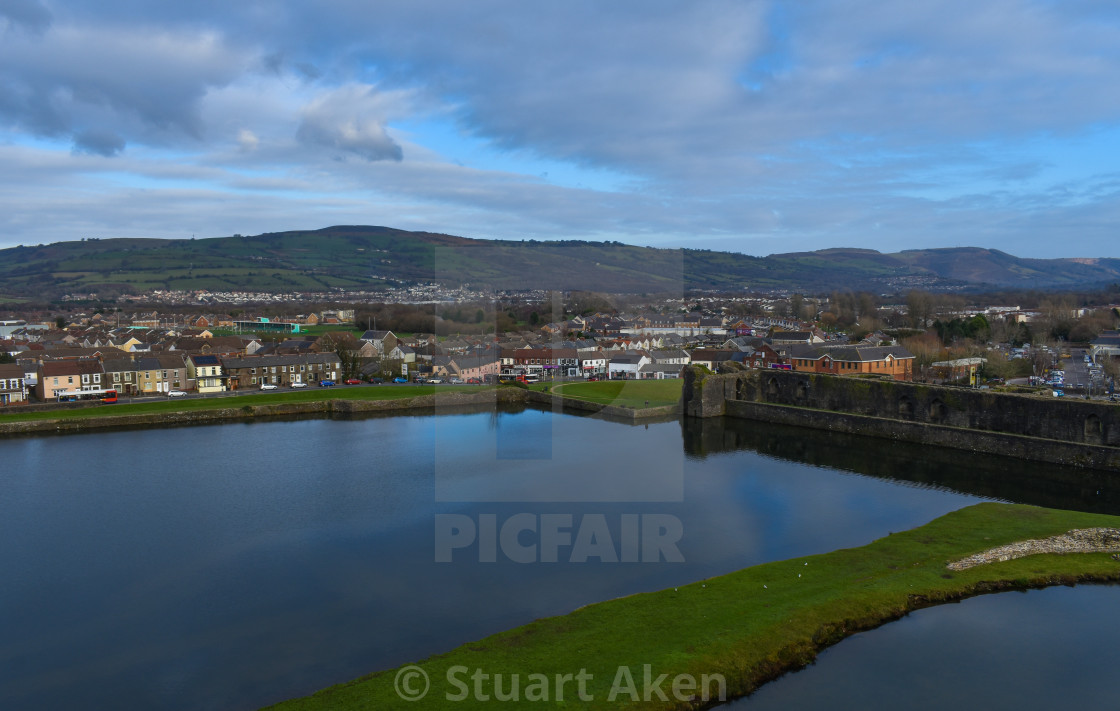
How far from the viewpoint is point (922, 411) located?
958 inches

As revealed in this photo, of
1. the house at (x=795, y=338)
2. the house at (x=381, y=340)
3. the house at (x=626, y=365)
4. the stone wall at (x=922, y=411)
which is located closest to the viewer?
the stone wall at (x=922, y=411)

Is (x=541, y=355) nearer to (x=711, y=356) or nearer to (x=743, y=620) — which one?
(x=711, y=356)

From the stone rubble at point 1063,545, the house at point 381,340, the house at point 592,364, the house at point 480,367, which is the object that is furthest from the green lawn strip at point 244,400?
the stone rubble at point 1063,545

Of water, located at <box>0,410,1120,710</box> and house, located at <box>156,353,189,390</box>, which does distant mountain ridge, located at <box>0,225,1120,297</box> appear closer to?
house, located at <box>156,353,189,390</box>

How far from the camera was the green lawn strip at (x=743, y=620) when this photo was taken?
8.49 meters

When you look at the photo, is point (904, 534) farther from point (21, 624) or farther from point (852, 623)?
point (21, 624)

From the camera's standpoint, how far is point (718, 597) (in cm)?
1096

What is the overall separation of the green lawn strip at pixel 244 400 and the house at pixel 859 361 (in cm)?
1792

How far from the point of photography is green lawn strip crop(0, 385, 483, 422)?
93.0 feet

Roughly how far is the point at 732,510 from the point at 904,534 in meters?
3.64

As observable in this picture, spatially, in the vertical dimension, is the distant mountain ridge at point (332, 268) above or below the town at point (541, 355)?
above

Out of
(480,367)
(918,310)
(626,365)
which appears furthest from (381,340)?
(918,310)

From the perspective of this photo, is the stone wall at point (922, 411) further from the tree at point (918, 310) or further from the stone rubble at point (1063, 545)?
the tree at point (918, 310)

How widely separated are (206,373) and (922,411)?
33.7 m
